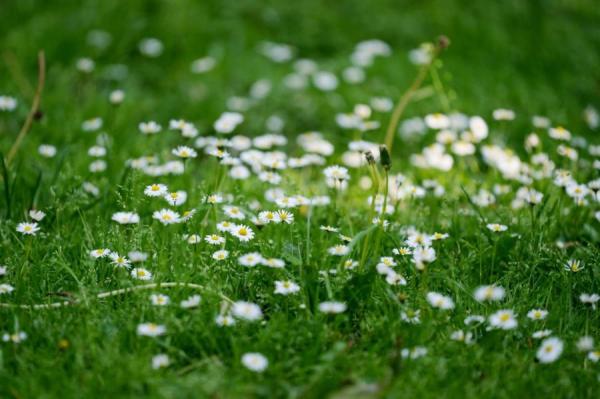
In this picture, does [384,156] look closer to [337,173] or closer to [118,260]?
[337,173]

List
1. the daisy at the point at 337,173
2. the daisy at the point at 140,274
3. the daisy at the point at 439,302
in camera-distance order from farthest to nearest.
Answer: the daisy at the point at 337,173 → the daisy at the point at 140,274 → the daisy at the point at 439,302

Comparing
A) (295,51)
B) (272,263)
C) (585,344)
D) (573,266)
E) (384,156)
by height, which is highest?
(384,156)

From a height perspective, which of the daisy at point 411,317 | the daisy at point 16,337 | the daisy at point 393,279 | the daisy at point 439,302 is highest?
the daisy at point 16,337

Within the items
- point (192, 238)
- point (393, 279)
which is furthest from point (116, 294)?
point (393, 279)

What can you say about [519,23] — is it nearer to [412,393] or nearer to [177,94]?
[177,94]

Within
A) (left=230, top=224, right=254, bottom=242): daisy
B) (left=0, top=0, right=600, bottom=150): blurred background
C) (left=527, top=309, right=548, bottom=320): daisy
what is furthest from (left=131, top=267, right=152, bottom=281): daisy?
(left=0, top=0, right=600, bottom=150): blurred background

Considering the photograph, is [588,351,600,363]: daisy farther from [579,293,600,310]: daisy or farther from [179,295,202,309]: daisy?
[179,295,202,309]: daisy

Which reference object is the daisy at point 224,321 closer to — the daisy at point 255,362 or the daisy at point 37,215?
the daisy at point 255,362

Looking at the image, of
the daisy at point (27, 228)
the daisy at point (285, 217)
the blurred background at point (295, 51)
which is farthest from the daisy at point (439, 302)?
the blurred background at point (295, 51)
